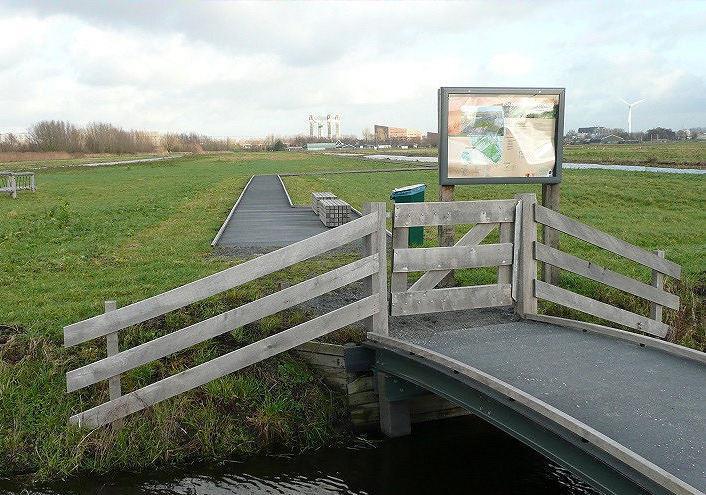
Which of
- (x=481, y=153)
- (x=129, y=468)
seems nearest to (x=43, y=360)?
(x=129, y=468)

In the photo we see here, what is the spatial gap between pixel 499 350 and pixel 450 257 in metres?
1.17

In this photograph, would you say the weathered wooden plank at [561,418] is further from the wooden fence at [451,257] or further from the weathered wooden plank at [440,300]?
the wooden fence at [451,257]

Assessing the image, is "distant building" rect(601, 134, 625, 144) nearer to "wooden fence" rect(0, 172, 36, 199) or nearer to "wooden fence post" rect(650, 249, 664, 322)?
"wooden fence" rect(0, 172, 36, 199)

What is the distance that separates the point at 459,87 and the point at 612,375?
4.01m

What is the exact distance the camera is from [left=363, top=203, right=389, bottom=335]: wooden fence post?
7098 millimetres

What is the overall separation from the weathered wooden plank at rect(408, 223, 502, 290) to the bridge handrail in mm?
560

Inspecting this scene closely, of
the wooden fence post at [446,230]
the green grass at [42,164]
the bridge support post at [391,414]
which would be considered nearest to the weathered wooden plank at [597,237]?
the wooden fence post at [446,230]

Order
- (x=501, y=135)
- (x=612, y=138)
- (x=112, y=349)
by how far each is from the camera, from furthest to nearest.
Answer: (x=612, y=138) → (x=501, y=135) → (x=112, y=349)

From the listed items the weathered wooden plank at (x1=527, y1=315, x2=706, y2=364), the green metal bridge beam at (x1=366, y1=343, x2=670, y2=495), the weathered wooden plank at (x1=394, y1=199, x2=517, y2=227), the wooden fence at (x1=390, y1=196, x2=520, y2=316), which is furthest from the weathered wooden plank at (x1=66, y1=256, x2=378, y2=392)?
the weathered wooden plank at (x1=527, y1=315, x2=706, y2=364)

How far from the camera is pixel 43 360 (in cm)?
740

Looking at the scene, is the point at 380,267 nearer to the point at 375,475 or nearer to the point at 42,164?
the point at 375,475

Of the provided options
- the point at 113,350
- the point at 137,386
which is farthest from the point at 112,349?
the point at 137,386

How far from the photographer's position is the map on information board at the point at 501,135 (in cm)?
868

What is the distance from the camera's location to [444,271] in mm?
7434
